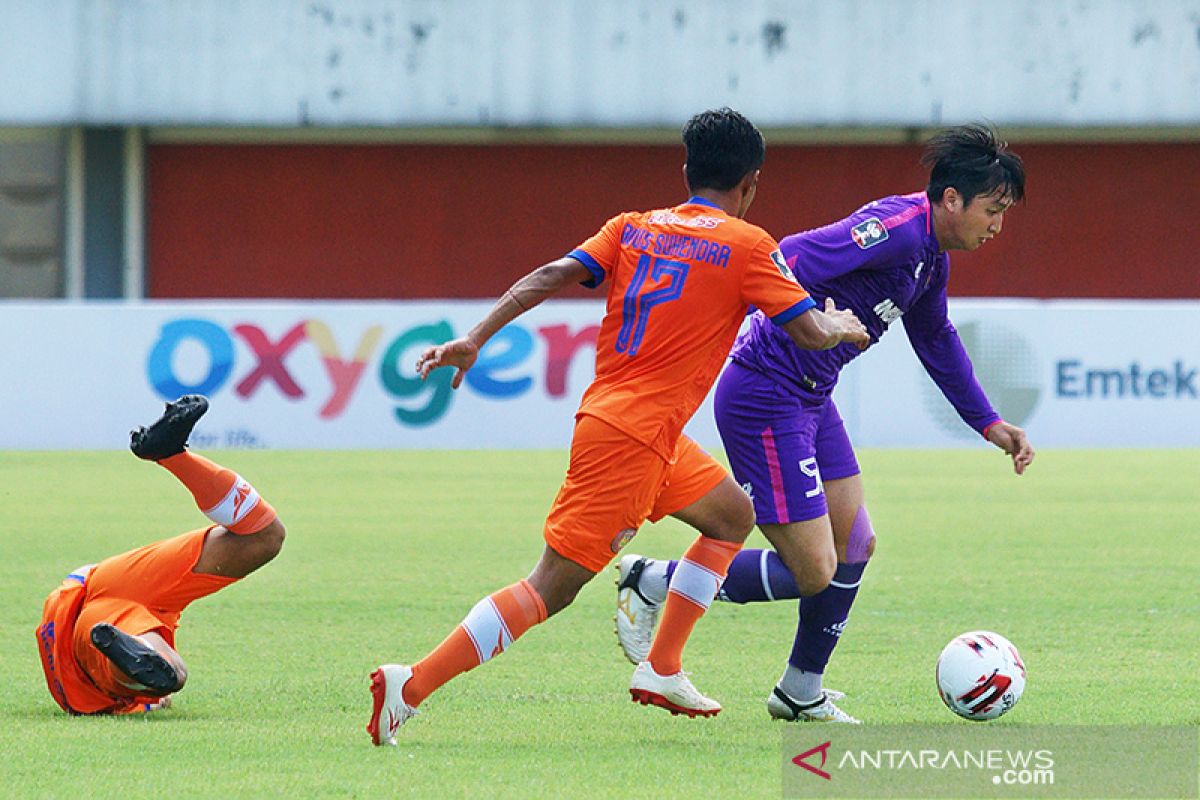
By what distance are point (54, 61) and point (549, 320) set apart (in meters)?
10.8

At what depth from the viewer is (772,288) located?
17.5 feet

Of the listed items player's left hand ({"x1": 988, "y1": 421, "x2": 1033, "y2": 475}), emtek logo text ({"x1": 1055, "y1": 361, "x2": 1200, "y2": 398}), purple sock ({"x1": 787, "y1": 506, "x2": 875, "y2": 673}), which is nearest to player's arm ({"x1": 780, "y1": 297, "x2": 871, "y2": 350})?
purple sock ({"x1": 787, "y1": 506, "x2": 875, "y2": 673})

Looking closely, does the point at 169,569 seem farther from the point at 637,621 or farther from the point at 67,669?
the point at 637,621

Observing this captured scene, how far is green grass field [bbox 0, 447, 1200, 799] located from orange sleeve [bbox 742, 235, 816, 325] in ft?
3.96

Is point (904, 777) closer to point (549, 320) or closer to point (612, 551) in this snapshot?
point (612, 551)

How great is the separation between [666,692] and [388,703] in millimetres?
929

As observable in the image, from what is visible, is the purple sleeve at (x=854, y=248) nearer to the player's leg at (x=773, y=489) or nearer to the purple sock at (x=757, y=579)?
the player's leg at (x=773, y=489)

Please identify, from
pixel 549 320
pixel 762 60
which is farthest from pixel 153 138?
pixel 549 320

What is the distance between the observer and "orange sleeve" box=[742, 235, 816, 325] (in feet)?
17.5

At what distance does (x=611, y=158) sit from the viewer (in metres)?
29.5

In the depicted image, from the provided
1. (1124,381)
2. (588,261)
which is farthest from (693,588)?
(1124,381)

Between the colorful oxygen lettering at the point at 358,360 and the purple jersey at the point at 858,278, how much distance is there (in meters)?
12.7

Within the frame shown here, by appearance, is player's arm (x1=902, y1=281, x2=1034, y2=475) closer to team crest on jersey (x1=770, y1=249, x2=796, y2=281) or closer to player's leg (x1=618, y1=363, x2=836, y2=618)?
player's leg (x1=618, y1=363, x2=836, y2=618)

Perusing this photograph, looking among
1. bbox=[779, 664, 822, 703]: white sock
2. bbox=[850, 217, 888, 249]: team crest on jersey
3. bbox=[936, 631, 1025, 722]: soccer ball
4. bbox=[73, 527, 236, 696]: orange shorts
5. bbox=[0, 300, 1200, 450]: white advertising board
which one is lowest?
bbox=[0, 300, 1200, 450]: white advertising board
